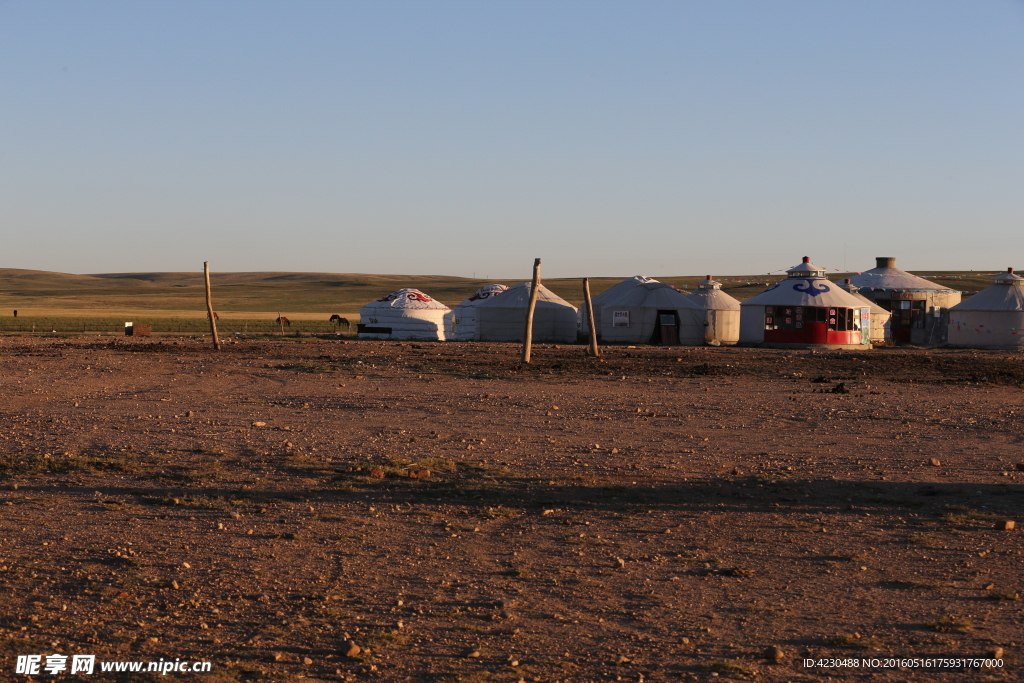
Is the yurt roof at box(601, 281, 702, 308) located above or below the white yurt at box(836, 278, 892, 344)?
above

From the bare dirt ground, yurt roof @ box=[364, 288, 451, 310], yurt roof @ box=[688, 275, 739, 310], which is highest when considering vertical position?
yurt roof @ box=[688, 275, 739, 310]

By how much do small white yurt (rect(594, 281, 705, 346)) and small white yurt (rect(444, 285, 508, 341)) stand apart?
551 centimetres

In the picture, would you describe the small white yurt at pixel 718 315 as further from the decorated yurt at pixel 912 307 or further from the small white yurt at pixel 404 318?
the small white yurt at pixel 404 318

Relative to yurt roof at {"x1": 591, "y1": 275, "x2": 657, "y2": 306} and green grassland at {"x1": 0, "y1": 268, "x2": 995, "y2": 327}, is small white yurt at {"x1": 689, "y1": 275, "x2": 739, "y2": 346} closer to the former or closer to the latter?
yurt roof at {"x1": 591, "y1": 275, "x2": 657, "y2": 306}

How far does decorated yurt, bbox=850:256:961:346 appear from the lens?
47.1 meters

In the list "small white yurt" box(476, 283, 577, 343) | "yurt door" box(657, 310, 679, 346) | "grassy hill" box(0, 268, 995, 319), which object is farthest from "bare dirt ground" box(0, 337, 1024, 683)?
"grassy hill" box(0, 268, 995, 319)

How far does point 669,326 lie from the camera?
141 feet

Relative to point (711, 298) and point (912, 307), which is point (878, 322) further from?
point (711, 298)

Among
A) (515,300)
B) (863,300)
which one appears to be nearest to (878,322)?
(863,300)

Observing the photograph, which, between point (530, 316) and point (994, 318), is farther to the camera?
point (994, 318)

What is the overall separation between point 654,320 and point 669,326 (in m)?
0.65

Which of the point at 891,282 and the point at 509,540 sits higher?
the point at 891,282

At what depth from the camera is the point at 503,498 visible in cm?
909

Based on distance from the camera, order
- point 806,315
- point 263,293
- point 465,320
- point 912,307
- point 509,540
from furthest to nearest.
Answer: point 263,293, point 912,307, point 465,320, point 806,315, point 509,540
